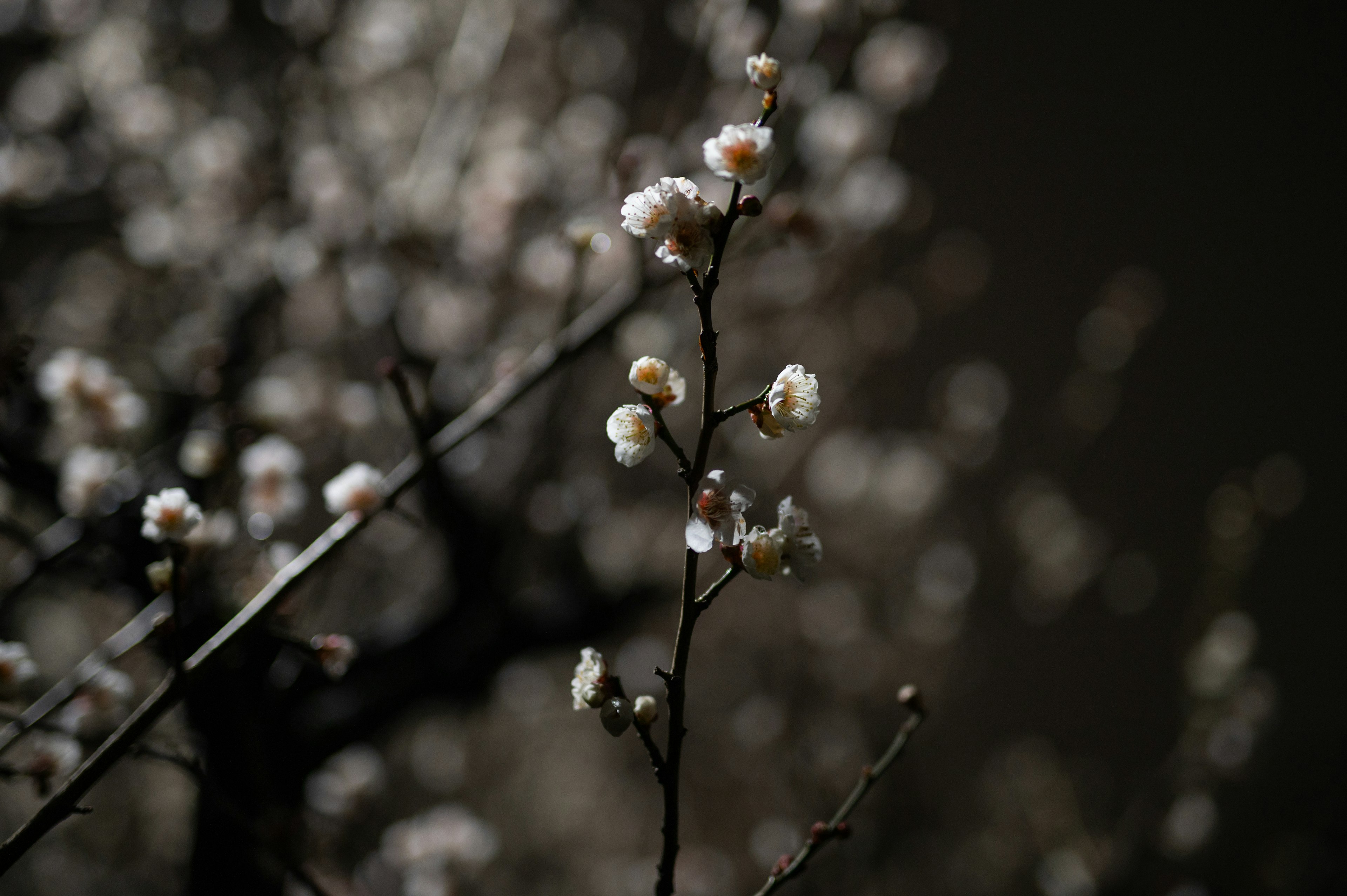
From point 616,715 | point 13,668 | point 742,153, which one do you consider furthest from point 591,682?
point 13,668

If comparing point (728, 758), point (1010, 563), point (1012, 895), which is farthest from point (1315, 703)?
point (728, 758)

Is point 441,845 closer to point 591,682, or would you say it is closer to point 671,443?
point 591,682

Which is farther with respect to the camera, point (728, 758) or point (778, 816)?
point (728, 758)

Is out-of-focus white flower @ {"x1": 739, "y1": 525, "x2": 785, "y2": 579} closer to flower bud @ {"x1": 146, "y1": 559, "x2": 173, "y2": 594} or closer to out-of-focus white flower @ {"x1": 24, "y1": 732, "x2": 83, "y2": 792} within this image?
flower bud @ {"x1": 146, "y1": 559, "x2": 173, "y2": 594}

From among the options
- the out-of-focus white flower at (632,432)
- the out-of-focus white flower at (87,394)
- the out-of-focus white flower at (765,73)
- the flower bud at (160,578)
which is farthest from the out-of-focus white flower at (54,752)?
the out-of-focus white flower at (765,73)

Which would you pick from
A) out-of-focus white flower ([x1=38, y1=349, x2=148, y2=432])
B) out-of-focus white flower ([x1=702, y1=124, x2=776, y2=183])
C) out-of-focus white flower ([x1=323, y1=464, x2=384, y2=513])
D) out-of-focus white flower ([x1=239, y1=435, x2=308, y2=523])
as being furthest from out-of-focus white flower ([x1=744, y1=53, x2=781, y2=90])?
out-of-focus white flower ([x1=38, y1=349, x2=148, y2=432])

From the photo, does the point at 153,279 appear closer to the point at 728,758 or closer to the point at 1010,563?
the point at 728,758

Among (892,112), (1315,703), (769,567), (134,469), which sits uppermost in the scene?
(892,112)
